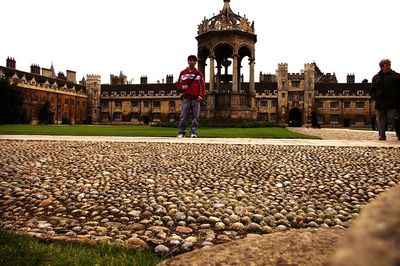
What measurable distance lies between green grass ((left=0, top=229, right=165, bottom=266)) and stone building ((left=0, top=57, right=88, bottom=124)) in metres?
59.6

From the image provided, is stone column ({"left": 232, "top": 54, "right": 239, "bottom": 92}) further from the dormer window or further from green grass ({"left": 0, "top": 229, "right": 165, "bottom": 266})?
the dormer window

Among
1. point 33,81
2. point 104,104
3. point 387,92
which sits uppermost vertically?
point 33,81

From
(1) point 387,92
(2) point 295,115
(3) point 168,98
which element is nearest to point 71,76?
(3) point 168,98

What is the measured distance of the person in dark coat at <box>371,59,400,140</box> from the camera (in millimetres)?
10031

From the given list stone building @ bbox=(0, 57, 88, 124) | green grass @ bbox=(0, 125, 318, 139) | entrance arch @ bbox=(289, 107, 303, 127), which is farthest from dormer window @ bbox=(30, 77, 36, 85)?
green grass @ bbox=(0, 125, 318, 139)

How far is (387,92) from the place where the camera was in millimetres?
10078

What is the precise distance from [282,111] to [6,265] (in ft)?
215

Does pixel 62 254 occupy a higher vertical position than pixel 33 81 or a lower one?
lower

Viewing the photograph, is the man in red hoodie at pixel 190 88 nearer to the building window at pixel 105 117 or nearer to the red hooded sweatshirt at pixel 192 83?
the red hooded sweatshirt at pixel 192 83

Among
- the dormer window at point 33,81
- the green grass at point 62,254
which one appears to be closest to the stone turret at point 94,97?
the dormer window at point 33,81

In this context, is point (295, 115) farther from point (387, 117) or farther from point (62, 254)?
point (62, 254)

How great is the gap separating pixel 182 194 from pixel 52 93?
66.7m

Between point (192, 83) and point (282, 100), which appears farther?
point (282, 100)

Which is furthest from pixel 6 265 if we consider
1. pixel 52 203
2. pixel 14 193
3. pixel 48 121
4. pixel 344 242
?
pixel 48 121
